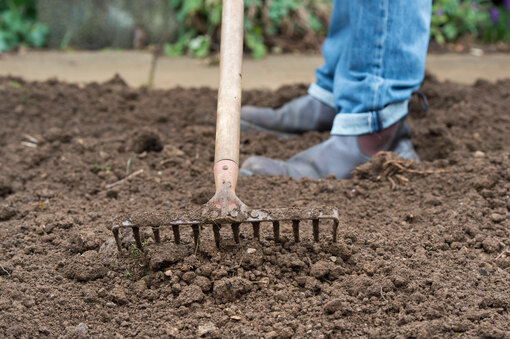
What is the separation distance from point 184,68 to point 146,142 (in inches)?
60.9

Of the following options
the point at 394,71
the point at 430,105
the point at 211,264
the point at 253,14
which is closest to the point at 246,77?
the point at 253,14

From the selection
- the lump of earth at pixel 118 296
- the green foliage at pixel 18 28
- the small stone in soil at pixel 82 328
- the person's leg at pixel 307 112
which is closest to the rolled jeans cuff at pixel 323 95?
the person's leg at pixel 307 112

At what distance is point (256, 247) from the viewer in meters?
1.67

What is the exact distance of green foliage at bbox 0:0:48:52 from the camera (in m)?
4.57

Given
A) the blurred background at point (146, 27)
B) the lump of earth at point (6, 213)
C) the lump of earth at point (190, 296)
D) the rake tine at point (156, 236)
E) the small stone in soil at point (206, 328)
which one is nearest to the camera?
the small stone in soil at point (206, 328)

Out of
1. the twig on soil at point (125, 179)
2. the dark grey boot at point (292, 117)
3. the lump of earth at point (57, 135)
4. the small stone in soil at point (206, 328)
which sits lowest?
the small stone in soil at point (206, 328)

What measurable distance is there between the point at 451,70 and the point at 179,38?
82.9 inches

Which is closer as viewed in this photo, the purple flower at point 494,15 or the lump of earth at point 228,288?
the lump of earth at point 228,288

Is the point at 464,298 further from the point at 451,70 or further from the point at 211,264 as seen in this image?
the point at 451,70

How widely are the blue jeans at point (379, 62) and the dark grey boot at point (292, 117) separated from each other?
374mm

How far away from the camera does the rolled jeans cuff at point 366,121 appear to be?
91.0 inches

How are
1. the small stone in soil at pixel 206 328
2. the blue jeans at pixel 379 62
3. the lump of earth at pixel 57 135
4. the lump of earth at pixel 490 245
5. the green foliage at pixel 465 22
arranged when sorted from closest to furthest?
the small stone in soil at pixel 206 328
the lump of earth at pixel 490 245
the blue jeans at pixel 379 62
the lump of earth at pixel 57 135
the green foliage at pixel 465 22

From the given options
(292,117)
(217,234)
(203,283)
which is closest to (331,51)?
(292,117)

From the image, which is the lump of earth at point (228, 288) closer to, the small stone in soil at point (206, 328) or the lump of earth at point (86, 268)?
the small stone in soil at point (206, 328)
